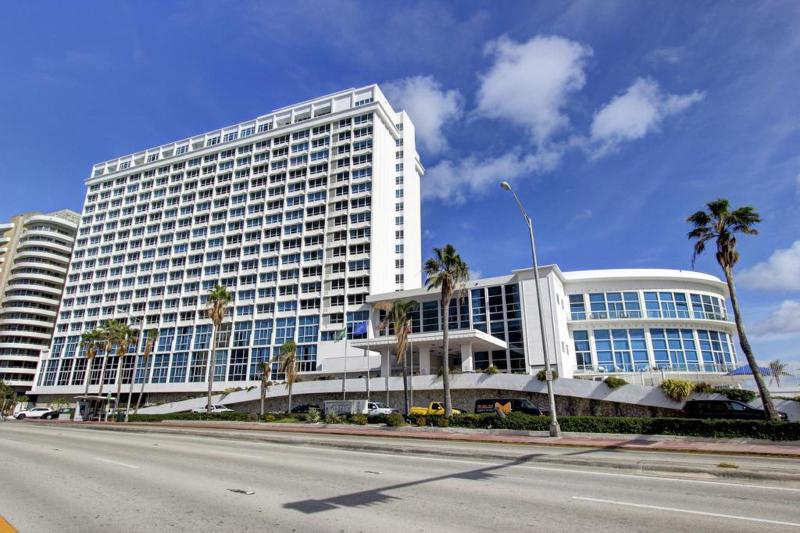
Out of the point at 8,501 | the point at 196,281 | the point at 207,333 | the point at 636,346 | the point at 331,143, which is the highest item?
the point at 331,143


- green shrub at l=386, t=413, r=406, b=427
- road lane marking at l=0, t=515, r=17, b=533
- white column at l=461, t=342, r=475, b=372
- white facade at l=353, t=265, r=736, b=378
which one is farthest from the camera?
white facade at l=353, t=265, r=736, b=378

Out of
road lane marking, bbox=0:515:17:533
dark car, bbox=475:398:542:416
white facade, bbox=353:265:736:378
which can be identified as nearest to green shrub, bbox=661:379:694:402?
dark car, bbox=475:398:542:416

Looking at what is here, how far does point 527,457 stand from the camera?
15398mm

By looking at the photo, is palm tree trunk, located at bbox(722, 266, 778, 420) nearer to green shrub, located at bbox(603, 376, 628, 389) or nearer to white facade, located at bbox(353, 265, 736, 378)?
green shrub, located at bbox(603, 376, 628, 389)

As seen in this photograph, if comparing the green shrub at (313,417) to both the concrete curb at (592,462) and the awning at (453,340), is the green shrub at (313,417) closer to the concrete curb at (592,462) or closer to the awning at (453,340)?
the awning at (453,340)

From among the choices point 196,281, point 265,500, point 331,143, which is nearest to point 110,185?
point 196,281

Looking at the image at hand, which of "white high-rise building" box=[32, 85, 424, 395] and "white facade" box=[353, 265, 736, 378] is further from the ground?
"white high-rise building" box=[32, 85, 424, 395]

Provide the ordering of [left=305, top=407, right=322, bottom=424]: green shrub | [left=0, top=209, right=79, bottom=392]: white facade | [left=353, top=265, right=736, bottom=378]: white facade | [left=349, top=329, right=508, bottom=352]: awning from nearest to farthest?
[left=305, top=407, right=322, bottom=424]: green shrub
[left=349, top=329, right=508, bottom=352]: awning
[left=353, top=265, right=736, bottom=378]: white facade
[left=0, top=209, right=79, bottom=392]: white facade

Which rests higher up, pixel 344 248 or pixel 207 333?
pixel 344 248

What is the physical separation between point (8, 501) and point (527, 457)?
1386 cm

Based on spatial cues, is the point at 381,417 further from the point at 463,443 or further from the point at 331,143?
the point at 331,143

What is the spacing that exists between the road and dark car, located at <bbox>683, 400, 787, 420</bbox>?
1703 centimetres

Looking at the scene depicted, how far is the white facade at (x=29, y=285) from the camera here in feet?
336

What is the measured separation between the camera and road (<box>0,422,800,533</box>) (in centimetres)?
695
